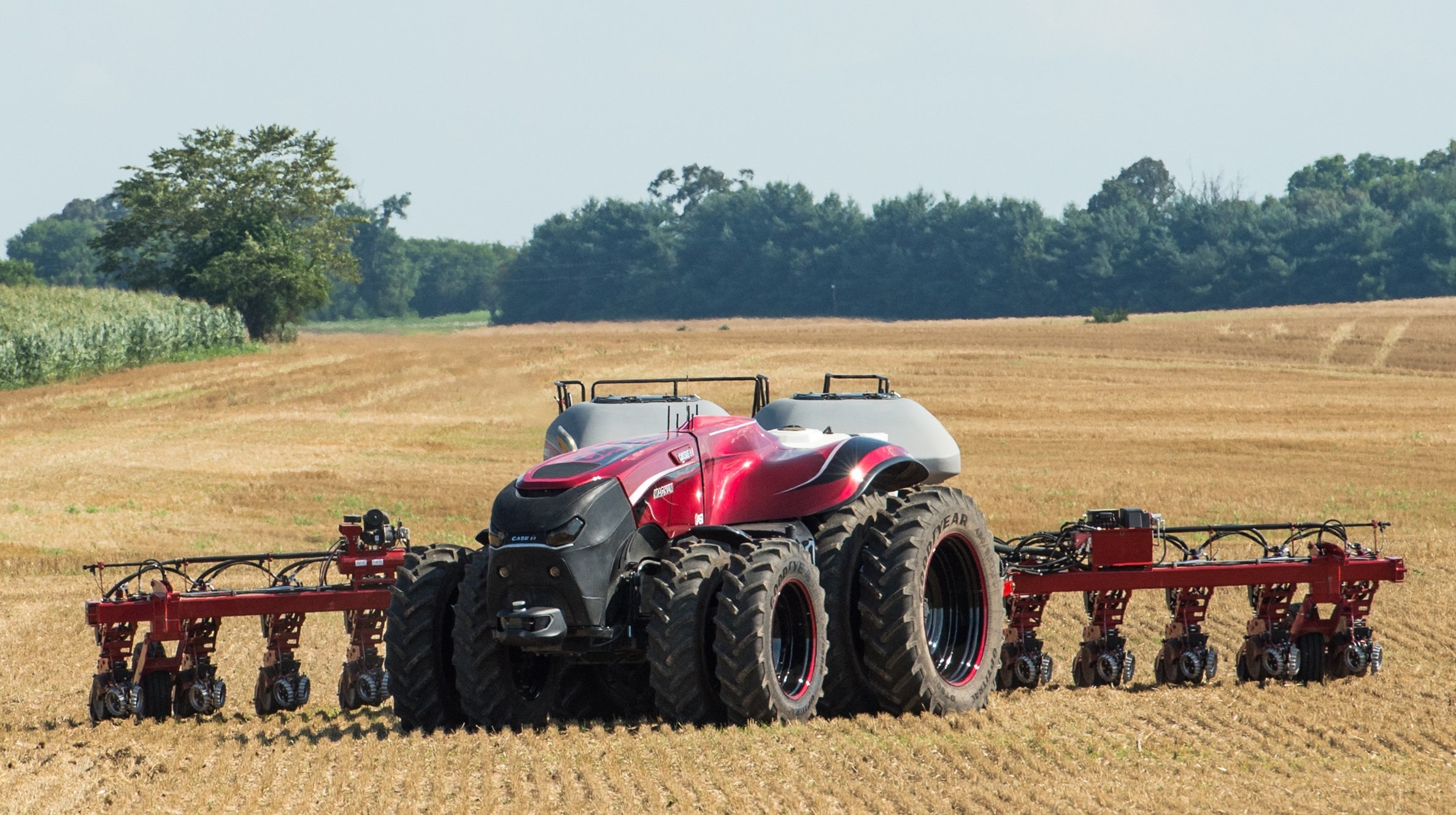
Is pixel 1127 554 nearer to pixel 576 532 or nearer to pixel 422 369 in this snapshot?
pixel 576 532

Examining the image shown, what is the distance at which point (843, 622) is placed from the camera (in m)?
9.49

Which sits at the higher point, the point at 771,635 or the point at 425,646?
the point at 771,635

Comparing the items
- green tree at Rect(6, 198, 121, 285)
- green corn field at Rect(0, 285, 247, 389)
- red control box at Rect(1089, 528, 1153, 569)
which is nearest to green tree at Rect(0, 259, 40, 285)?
green tree at Rect(6, 198, 121, 285)

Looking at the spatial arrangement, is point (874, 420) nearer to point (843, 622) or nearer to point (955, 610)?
point (955, 610)

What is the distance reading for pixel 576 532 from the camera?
8.64m

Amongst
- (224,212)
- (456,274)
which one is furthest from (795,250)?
(224,212)

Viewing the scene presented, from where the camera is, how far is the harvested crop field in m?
8.12

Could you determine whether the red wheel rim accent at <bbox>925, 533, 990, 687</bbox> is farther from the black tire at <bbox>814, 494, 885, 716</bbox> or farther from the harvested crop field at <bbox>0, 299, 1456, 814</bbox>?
the black tire at <bbox>814, 494, 885, 716</bbox>

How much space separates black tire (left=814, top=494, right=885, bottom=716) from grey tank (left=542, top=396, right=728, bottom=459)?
217 inches

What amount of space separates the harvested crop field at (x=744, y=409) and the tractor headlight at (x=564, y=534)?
3.58ft

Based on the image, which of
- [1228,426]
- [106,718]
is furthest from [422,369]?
[106,718]

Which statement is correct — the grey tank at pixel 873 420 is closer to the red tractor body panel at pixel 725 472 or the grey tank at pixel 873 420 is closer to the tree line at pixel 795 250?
the red tractor body panel at pixel 725 472

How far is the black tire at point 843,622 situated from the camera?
31.2 ft

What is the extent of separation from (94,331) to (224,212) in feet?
53.6
